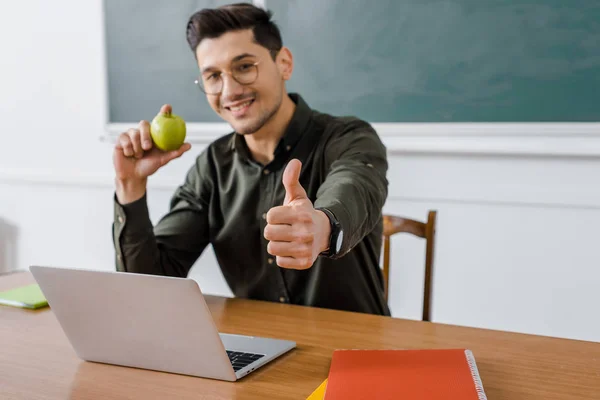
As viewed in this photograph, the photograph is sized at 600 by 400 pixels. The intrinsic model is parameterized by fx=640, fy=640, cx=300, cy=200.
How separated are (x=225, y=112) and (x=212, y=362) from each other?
2.92ft

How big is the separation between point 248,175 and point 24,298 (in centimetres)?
60

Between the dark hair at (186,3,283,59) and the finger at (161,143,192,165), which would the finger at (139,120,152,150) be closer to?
the finger at (161,143,192,165)

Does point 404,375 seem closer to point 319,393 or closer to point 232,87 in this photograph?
point 319,393

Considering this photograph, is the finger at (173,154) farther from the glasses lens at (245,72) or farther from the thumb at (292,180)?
the thumb at (292,180)

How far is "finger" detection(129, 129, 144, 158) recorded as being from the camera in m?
1.52

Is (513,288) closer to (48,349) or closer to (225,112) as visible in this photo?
(225,112)

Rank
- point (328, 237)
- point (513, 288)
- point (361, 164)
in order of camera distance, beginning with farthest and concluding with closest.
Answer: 1. point (513, 288)
2. point (361, 164)
3. point (328, 237)

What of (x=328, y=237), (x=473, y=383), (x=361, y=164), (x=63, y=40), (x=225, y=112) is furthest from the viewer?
(x=63, y=40)

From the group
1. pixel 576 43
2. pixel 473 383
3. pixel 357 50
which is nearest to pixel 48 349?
pixel 473 383

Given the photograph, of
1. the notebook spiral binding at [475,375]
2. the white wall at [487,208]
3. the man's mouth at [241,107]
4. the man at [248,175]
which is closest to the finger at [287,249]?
the notebook spiral binding at [475,375]

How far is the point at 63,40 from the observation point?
9.33 feet

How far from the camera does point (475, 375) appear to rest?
876 millimetres

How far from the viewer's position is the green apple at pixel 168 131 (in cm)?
147

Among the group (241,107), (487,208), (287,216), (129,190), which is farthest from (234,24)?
(487,208)
